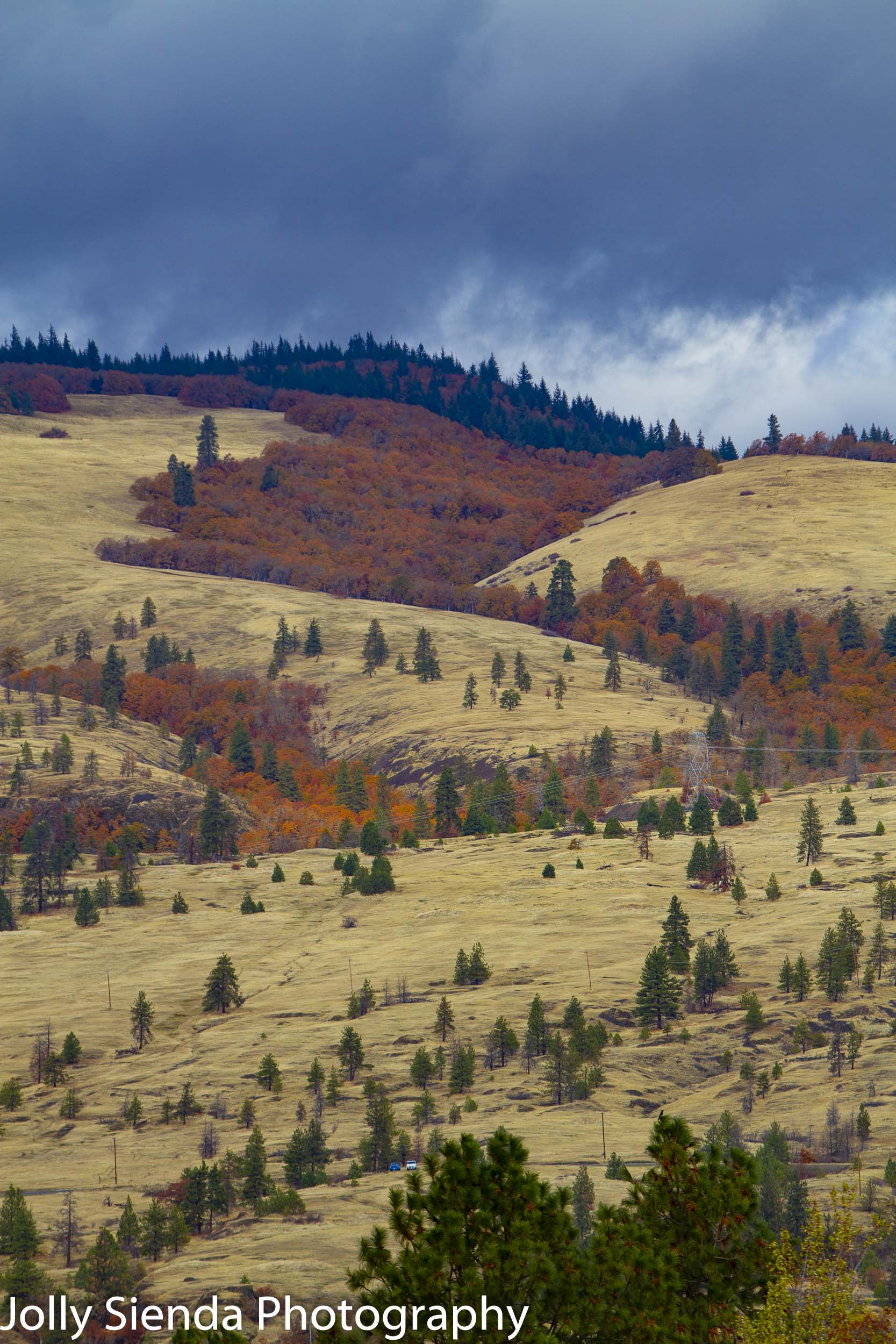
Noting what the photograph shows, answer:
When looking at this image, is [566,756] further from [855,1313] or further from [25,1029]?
[855,1313]

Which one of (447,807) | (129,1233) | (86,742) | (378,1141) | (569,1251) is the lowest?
(129,1233)

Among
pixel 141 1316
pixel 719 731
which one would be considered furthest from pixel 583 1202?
pixel 719 731

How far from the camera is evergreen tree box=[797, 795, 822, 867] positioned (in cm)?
11400

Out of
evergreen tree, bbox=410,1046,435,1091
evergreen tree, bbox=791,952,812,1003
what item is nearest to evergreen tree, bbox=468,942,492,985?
evergreen tree, bbox=410,1046,435,1091

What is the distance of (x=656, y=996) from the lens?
90.9 m

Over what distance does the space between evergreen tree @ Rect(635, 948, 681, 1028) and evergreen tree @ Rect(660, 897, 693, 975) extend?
16.8 feet

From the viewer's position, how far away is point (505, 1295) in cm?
2275

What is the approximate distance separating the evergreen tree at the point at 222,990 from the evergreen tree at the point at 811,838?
47.0 m

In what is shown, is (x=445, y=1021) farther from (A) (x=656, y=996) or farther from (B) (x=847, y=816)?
(B) (x=847, y=816)

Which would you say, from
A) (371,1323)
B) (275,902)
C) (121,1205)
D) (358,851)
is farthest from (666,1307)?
(358,851)

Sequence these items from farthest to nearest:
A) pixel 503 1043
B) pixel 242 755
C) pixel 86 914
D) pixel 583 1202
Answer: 1. pixel 242 755
2. pixel 86 914
3. pixel 503 1043
4. pixel 583 1202

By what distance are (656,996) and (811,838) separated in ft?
94.6

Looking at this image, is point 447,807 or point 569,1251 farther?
point 447,807

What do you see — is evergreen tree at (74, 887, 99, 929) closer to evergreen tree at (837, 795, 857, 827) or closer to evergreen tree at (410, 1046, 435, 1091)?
evergreen tree at (410, 1046, 435, 1091)
